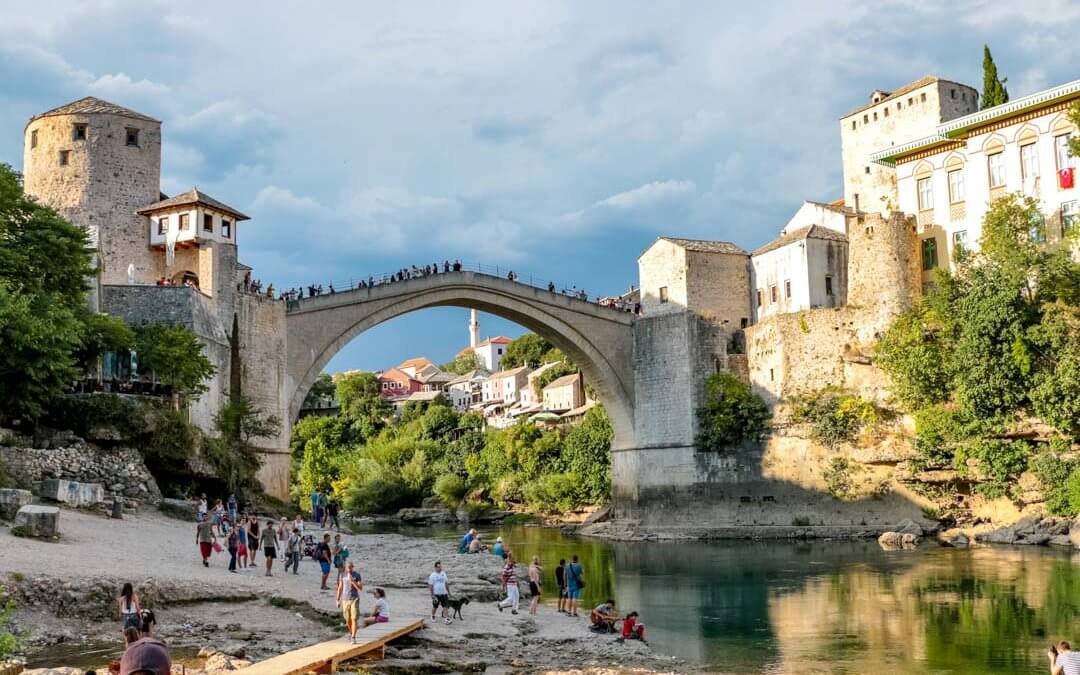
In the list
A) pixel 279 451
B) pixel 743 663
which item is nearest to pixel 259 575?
pixel 743 663

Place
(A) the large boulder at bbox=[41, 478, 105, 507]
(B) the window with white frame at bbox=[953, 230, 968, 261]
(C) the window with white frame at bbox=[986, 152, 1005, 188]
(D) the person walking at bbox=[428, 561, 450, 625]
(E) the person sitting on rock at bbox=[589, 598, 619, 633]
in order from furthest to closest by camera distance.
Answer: (B) the window with white frame at bbox=[953, 230, 968, 261], (C) the window with white frame at bbox=[986, 152, 1005, 188], (A) the large boulder at bbox=[41, 478, 105, 507], (E) the person sitting on rock at bbox=[589, 598, 619, 633], (D) the person walking at bbox=[428, 561, 450, 625]

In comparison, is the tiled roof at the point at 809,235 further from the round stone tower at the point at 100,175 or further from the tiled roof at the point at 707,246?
the round stone tower at the point at 100,175

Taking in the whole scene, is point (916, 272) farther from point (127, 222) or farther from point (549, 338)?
point (127, 222)

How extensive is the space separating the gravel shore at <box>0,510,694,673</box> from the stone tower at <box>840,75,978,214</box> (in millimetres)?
28939

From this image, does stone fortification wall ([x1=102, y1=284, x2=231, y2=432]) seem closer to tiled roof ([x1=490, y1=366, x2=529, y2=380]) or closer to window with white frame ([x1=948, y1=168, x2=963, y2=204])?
window with white frame ([x1=948, y1=168, x2=963, y2=204])

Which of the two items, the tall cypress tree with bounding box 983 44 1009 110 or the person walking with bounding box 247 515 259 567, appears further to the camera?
the tall cypress tree with bounding box 983 44 1009 110

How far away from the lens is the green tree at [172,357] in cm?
2631

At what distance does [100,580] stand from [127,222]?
20.8 m

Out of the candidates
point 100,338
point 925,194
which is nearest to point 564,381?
point 925,194

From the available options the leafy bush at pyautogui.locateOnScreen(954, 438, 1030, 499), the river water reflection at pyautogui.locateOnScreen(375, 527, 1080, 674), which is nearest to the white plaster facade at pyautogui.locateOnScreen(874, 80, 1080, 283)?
the leafy bush at pyautogui.locateOnScreen(954, 438, 1030, 499)


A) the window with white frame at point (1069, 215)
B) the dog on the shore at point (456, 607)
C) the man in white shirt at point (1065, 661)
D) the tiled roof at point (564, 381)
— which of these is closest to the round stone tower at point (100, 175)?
→ the dog on the shore at point (456, 607)

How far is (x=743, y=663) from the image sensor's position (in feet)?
51.4

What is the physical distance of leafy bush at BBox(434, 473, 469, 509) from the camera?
54.7 m

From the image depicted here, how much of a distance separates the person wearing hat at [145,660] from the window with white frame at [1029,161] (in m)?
35.2
